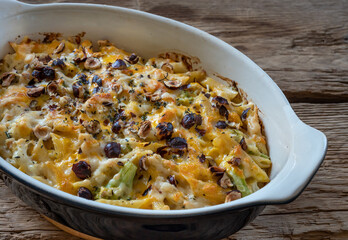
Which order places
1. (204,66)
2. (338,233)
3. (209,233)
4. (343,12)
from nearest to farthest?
1. (209,233)
2. (338,233)
3. (204,66)
4. (343,12)

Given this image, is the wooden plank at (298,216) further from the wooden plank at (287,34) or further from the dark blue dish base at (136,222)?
the wooden plank at (287,34)

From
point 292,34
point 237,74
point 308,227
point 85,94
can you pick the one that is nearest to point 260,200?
point 308,227

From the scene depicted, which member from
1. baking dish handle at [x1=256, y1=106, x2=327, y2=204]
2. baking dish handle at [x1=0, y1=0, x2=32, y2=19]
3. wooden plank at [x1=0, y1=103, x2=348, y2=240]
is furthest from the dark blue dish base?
baking dish handle at [x1=0, y1=0, x2=32, y2=19]

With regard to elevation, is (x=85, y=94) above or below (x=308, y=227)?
above

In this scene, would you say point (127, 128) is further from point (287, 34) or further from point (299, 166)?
point (287, 34)

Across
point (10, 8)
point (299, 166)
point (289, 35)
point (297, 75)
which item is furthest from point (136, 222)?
point (289, 35)

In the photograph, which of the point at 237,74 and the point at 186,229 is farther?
the point at 237,74

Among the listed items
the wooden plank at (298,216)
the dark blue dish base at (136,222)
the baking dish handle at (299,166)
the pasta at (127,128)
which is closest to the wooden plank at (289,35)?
the wooden plank at (298,216)

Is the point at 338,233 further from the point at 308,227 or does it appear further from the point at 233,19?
the point at 233,19
